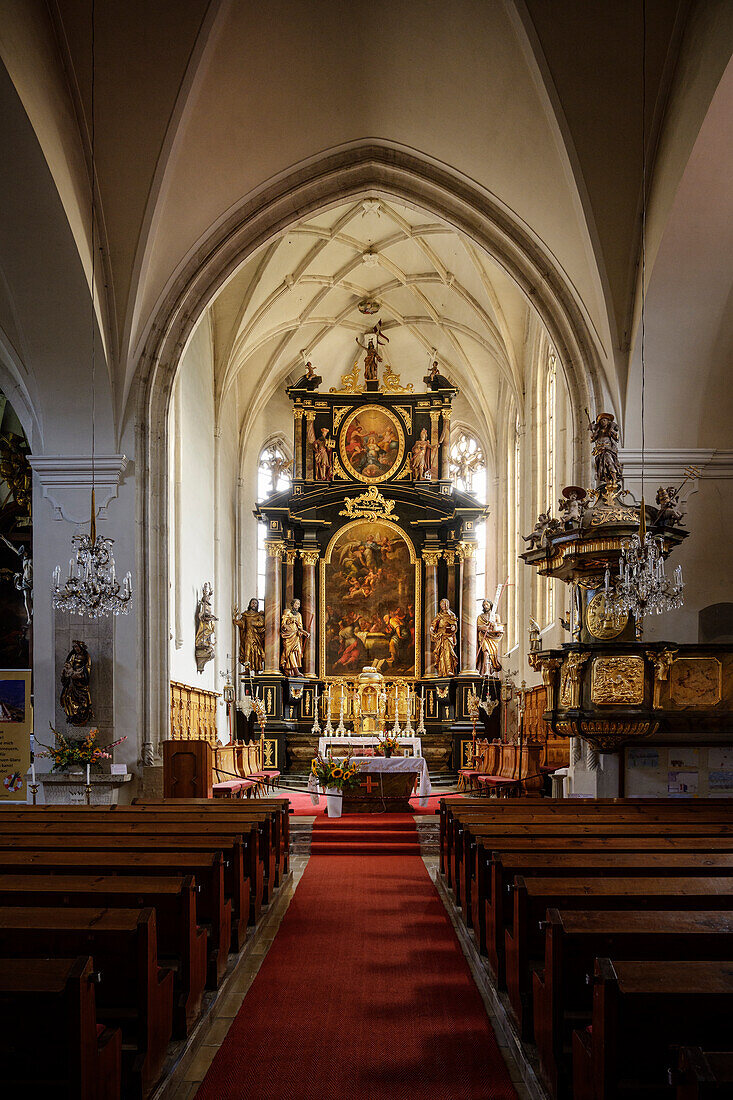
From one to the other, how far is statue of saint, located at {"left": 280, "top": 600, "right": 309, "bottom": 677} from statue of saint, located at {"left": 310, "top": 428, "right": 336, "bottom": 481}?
3065 mm

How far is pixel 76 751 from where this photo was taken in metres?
12.2

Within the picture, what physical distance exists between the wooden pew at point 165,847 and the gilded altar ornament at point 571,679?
4866 millimetres

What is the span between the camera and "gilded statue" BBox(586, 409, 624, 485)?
442 inches

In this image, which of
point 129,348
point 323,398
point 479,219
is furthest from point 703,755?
point 323,398

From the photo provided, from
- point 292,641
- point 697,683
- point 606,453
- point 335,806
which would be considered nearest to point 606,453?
point 606,453

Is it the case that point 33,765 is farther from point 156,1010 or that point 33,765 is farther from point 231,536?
point 231,536

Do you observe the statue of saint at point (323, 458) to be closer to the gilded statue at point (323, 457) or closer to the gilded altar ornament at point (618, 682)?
the gilded statue at point (323, 457)

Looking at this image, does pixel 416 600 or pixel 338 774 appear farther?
pixel 416 600

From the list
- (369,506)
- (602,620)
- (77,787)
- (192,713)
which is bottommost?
(77,787)

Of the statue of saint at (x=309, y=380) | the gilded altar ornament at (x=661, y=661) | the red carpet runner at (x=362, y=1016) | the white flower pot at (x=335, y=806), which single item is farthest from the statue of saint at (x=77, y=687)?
the statue of saint at (x=309, y=380)

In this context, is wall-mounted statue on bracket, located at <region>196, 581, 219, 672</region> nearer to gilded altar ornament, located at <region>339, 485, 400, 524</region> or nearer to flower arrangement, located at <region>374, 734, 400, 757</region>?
flower arrangement, located at <region>374, 734, 400, 757</region>

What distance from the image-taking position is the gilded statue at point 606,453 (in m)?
11.2

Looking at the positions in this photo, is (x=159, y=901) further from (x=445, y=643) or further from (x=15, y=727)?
(x=445, y=643)

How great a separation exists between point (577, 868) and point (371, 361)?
62.9 feet
